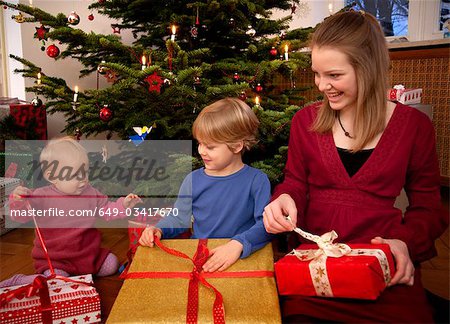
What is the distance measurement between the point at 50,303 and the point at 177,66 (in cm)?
93

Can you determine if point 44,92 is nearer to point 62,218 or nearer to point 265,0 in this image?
point 62,218

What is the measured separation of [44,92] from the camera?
5.73 ft

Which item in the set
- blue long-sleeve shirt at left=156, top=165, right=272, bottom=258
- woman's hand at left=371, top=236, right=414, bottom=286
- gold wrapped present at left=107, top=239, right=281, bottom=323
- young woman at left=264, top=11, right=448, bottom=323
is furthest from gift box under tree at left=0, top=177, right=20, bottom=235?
woman's hand at left=371, top=236, right=414, bottom=286

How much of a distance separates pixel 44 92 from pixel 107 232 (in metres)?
0.73

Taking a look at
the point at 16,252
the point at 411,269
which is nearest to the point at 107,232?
the point at 16,252

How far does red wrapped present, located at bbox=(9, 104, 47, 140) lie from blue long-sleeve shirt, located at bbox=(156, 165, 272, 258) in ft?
4.79

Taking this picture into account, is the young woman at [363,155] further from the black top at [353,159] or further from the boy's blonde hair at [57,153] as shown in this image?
the boy's blonde hair at [57,153]

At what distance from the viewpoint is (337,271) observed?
803 mm

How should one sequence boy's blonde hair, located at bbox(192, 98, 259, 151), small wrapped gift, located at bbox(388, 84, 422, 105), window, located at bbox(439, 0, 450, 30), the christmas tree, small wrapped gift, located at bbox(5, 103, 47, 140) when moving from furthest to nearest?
window, located at bbox(439, 0, 450, 30) → small wrapped gift, located at bbox(5, 103, 47, 140) → small wrapped gift, located at bbox(388, 84, 422, 105) → the christmas tree → boy's blonde hair, located at bbox(192, 98, 259, 151)

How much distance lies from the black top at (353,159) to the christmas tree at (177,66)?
0.53 metres

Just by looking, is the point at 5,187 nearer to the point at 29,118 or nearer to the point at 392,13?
the point at 29,118

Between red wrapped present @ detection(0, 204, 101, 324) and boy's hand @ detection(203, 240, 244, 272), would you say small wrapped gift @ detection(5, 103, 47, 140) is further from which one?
boy's hand @ detection(203, 240, 244, 272)

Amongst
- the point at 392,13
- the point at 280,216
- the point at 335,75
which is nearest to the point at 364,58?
the point at 335,75

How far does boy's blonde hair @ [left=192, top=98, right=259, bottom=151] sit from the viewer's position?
126 centimetres
